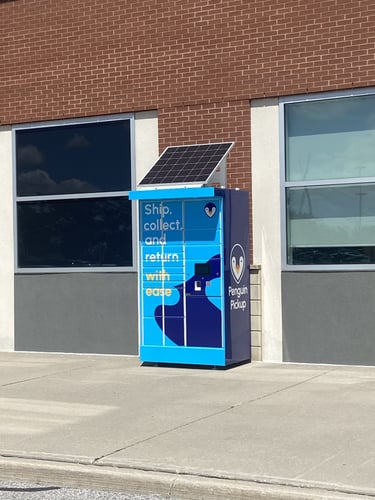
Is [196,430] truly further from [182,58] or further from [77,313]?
[182,58]

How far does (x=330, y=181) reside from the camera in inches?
479

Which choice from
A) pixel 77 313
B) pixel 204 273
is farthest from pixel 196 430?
pixel 77 313

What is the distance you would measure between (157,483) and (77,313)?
7527 millimetres

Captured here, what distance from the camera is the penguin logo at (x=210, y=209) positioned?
1170 centimetres

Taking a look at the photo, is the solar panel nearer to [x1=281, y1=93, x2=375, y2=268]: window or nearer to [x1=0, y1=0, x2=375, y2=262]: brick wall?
[x1=0, y1=0, x2=375, y2=262]: brick wall

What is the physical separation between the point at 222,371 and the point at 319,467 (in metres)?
5.17

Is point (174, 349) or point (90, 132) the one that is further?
point (90, 132)

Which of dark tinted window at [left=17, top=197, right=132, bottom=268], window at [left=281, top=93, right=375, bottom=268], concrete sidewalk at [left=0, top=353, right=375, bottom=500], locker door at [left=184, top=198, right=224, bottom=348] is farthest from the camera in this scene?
dark tinted window at [left=17, top=197, right=132, bottom=268]

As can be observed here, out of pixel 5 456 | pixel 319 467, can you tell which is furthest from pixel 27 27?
pixel 319 467

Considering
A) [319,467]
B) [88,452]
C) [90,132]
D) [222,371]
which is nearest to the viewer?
[319,467]

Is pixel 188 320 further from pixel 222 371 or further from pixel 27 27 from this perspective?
pixel 27 27

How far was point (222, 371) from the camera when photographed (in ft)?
38.5

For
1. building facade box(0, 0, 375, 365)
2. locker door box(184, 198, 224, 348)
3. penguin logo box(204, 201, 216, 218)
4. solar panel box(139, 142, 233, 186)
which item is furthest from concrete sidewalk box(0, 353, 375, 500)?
solar panel box(139, 142, 233, 186)

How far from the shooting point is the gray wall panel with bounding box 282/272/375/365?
38.9ft
